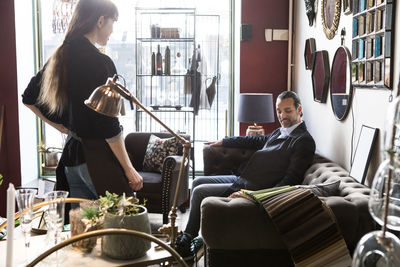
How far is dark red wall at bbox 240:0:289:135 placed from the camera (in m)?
5.59

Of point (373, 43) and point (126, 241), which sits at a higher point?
point (373, 43)

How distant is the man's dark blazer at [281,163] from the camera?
3.53 meters

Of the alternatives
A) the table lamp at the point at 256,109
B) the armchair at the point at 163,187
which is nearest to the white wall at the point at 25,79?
the armchair at the point at 163,187

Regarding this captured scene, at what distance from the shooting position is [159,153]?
491cm

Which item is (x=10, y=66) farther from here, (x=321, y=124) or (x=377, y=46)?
(x=377, y=46)

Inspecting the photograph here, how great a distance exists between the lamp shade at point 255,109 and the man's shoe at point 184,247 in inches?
75.8

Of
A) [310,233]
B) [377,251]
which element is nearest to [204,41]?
[310,233]

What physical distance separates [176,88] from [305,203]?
389 cm

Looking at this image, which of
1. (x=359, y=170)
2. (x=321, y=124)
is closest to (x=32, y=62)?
(x=321, y=124)

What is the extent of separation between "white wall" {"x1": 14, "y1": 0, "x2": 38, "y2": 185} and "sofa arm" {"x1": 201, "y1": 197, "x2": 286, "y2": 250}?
12.7 feet

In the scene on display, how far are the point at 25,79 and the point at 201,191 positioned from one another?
3.02 metres

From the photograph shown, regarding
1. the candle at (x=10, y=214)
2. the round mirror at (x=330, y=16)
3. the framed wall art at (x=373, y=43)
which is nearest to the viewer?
the candle at (x=10, y=214)

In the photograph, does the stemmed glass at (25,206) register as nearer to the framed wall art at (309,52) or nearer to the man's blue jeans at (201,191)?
the man's blue jeans at (201,191)

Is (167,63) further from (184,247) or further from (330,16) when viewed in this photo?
(184,247)
